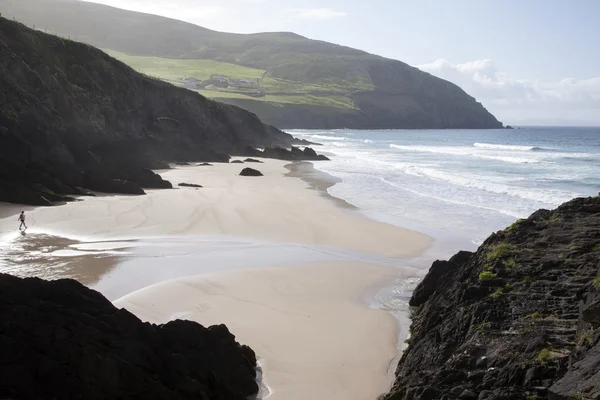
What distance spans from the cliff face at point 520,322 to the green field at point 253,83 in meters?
115

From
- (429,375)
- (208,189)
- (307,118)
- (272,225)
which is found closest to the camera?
(429,375)

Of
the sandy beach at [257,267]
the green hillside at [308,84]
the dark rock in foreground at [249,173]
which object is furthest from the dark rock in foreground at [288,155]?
the green hillside at [308,84]

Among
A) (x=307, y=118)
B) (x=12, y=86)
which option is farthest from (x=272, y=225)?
(x=307, y=118)

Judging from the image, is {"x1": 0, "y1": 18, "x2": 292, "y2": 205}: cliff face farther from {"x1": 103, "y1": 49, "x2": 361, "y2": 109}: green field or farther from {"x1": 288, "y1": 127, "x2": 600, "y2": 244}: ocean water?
{"x1": 103, "y1": 49, "x2": 361, "y2": 109}: green field

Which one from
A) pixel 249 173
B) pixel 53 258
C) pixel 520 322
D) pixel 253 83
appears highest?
pixel 253 83

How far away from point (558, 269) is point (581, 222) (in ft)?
5.83

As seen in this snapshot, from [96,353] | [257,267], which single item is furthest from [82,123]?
[96,353]

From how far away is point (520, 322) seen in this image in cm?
684

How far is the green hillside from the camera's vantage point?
132 m

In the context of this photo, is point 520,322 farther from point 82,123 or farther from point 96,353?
point 82,123

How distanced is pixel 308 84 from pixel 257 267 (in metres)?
155

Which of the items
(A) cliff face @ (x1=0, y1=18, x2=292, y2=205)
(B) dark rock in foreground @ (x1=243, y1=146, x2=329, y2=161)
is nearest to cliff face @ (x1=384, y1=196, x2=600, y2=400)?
(A) cliff face @ (x1=0, y1=18, x2=292, y2=205)

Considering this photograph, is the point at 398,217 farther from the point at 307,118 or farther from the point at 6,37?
the point at 307,118

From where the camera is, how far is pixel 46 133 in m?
26.8
